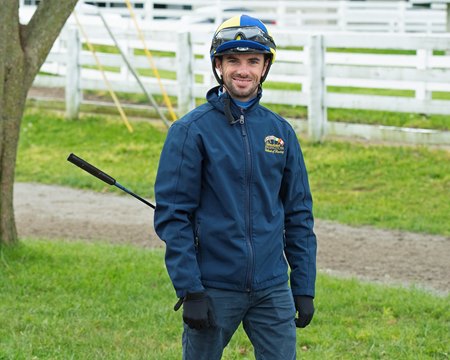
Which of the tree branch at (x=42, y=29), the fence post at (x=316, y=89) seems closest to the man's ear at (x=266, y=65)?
the tree branch at (x=42, y=29)

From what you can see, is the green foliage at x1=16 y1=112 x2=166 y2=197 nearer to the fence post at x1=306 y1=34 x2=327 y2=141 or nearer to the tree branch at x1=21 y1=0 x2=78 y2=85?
the fence post at x1=306 y1=34 x2=327 y2=141

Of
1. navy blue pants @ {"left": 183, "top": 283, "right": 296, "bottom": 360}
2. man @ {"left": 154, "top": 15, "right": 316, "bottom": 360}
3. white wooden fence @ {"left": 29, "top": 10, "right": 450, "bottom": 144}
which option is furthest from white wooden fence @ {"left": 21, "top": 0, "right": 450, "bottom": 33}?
navy blue pants @ {"left": 183, "top": 283, "right": 296, "bottom": 360}

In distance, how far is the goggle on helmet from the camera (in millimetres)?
4121

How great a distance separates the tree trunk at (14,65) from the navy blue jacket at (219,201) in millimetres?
3533

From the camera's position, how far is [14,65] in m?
7.48

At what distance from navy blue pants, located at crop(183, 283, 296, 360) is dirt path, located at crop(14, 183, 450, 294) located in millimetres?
3646

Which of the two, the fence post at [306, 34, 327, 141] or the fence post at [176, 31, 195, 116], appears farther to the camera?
the fence post at [176, 31, 195, 116]

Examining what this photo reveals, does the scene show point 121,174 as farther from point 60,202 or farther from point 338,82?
point 338,82

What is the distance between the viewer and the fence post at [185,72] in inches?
580

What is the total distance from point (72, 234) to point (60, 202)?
5.64ft

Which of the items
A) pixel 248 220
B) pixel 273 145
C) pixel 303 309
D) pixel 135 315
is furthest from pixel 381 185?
pixel 248 220

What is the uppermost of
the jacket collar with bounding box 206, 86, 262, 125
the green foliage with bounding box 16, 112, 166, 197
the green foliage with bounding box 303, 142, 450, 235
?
the jacket collar with bounding box 206, 86, 262, 125

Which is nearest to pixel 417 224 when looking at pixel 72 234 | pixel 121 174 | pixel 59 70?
pixel 72 234

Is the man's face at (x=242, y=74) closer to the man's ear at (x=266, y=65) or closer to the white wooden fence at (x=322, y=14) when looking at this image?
the man's ear at (x=266, y=65)
